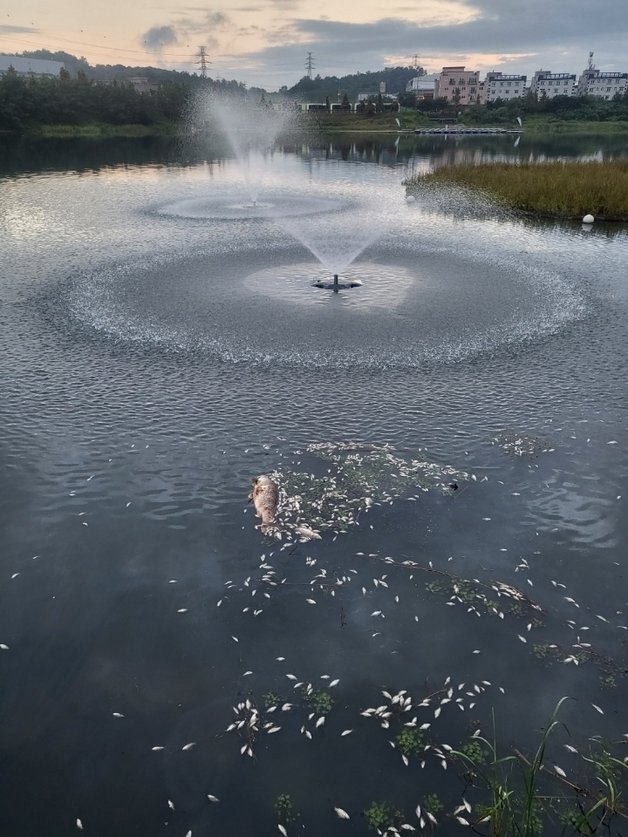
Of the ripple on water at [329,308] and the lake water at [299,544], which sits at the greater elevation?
the ripple on water at [329,308]

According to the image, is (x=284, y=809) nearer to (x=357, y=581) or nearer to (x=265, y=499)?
(x=357, y=581)

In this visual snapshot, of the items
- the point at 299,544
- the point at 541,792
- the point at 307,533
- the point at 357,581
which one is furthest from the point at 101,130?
the point at 541,792

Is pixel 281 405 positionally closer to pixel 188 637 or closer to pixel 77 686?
pixel 188 637

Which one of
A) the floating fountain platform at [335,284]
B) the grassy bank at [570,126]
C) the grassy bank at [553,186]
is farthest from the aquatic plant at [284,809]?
the grassy bank at [570,126]

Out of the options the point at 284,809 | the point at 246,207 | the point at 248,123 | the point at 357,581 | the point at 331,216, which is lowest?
the point at 284,809

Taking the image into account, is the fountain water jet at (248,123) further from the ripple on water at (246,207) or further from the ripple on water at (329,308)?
the ripple on water at (329,308)

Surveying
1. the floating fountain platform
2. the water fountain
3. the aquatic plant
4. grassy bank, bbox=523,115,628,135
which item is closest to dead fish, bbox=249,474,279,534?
the aquatic plant
